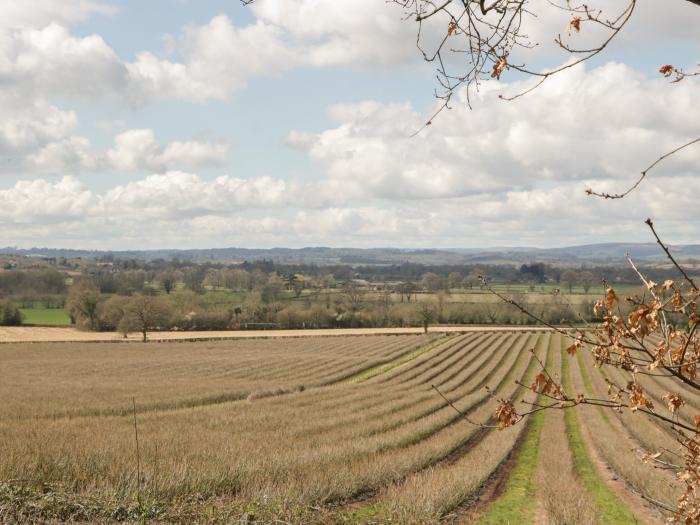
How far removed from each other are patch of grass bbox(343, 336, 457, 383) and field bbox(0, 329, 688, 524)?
1.00 meters

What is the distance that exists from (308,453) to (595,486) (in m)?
7.33

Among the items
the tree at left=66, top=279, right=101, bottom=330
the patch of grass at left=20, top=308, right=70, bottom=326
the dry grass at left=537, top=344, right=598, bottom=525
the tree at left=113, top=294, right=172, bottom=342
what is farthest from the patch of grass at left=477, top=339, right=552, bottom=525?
the patch of grass at left=20, top=308, right=70, bottom=326

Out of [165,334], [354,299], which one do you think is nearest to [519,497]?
[165,334]

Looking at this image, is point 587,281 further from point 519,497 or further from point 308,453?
point 308,453

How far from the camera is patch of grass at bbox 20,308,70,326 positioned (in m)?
84.5

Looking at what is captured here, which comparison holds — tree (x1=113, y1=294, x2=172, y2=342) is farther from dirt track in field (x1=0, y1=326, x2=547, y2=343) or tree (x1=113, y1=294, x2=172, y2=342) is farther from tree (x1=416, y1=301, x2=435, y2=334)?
tree (x1=416, y1=301, x2=435, y2=334)

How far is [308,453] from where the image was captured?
41.8 feet

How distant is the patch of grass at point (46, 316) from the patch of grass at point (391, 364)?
59.5 meters

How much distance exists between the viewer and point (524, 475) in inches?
560

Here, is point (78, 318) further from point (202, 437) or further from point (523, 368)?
point (202, 437)

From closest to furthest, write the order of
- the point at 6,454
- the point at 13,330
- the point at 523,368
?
the point at 6,454
the point at 523,368
the point at 13,330

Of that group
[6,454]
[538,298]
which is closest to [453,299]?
[538,298]

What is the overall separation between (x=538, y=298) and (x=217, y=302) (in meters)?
53.3

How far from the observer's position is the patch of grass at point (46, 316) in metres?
84.5
